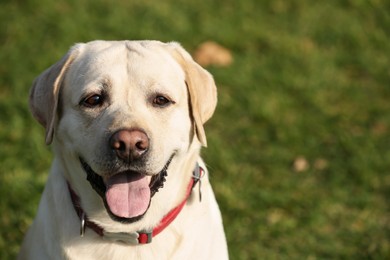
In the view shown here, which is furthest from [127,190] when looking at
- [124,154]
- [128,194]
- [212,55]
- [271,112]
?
[212,55]

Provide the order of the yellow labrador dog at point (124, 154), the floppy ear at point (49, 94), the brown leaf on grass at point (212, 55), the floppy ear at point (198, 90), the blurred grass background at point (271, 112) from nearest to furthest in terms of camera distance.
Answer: the yellow labrador dog at point (124, 154), the floppy ear at point (49, 94), the floppy ear at point (198, 90), the blurred grass background at point (271, 112), the brown leaf on grass at point (212, 55)

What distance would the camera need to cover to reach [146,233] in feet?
11.3

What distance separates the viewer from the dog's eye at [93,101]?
3363 mm

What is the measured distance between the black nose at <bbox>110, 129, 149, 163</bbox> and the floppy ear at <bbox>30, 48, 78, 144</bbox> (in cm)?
39

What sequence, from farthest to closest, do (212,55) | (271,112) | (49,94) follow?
(212,55) < (271,112) < (49,94)

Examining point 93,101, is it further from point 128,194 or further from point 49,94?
point 128,194

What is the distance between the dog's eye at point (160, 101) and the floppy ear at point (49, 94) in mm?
479

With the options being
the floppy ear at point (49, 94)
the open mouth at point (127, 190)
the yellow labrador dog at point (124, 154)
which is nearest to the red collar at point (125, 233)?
the yellow labrador dog at point (124, 154)

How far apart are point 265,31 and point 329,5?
1.22m

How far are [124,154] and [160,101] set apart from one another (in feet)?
1.20

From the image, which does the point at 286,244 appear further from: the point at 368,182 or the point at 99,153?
the point at 99,153

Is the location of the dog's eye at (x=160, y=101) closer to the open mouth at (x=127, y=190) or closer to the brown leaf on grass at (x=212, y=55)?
the open mouth at (x=127, y=190)

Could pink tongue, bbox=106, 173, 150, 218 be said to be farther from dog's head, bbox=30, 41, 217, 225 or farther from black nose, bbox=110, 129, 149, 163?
black nose, bbox=110, 129, 149, 163

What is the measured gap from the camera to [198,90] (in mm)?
3537
